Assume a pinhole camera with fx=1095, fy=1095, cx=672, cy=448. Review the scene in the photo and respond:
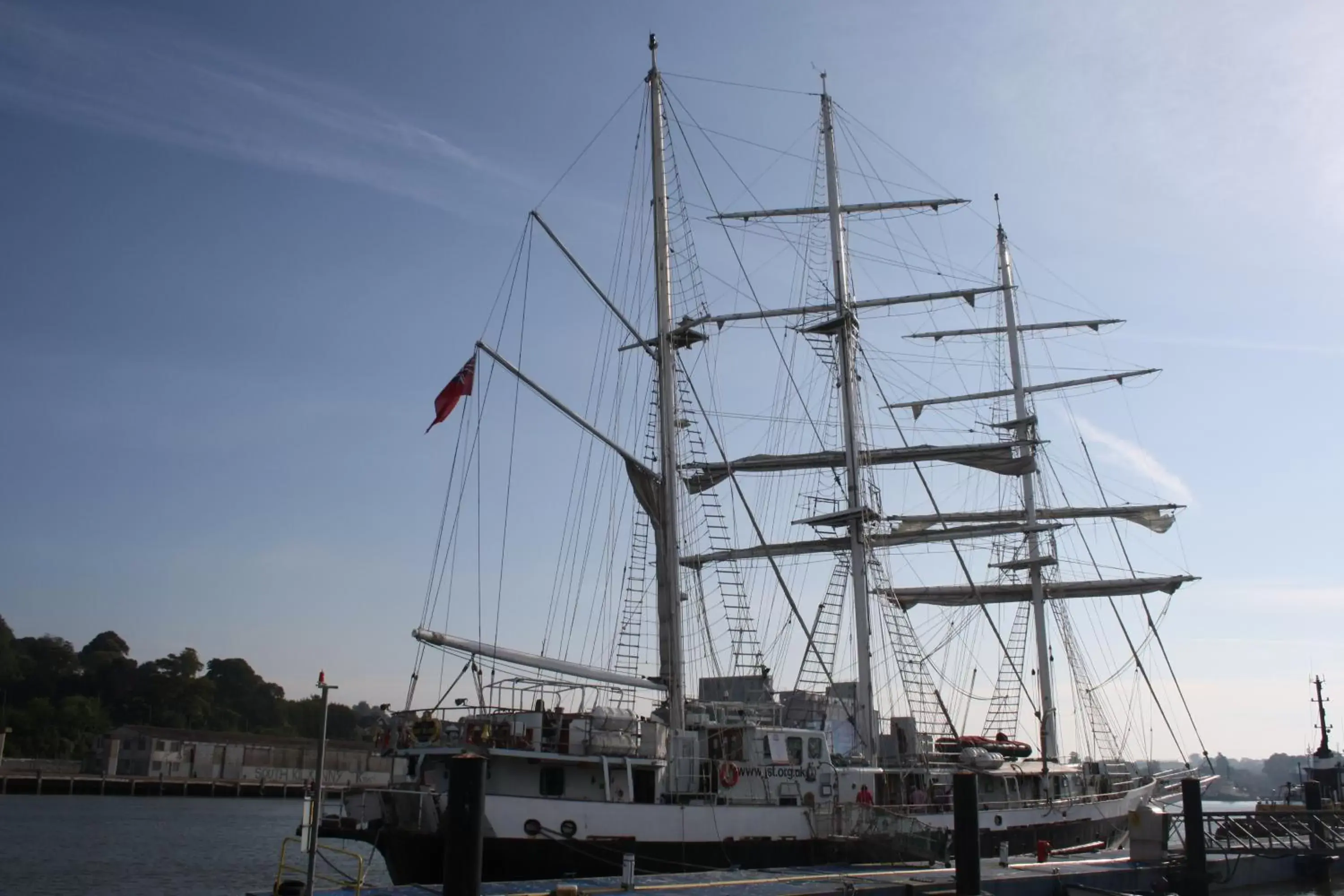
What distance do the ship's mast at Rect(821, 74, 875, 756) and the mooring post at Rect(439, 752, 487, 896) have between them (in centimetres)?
2645

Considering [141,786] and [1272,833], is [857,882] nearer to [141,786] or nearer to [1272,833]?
[1272,833]

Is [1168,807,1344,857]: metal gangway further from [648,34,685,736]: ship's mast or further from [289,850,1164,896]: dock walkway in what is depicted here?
[648,34,685,736]: ship's mast

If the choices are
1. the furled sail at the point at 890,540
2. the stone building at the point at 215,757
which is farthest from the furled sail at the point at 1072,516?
the stone building at the point at 215,757

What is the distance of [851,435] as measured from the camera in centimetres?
5053

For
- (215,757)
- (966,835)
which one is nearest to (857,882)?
(966,835)

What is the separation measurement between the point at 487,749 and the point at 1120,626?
49.2 meters

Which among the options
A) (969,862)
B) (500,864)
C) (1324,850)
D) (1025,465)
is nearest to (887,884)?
(969,862)

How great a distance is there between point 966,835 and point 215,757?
11510 cm

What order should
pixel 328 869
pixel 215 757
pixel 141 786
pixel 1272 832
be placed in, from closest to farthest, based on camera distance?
pixel 1272 832, pixel 328 869, pixel 141 786, pixel 215 757

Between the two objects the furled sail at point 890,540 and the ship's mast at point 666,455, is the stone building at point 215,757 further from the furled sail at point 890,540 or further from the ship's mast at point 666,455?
the ship's mast at point 666,455

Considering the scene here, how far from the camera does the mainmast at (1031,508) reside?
197 feet

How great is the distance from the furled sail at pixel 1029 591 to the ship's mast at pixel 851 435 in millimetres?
20227

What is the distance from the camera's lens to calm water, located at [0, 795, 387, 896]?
41.6m

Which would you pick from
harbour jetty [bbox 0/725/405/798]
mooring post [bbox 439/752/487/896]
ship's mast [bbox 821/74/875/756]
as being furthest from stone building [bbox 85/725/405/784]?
mooring post [bbox 439/752/487/896]
